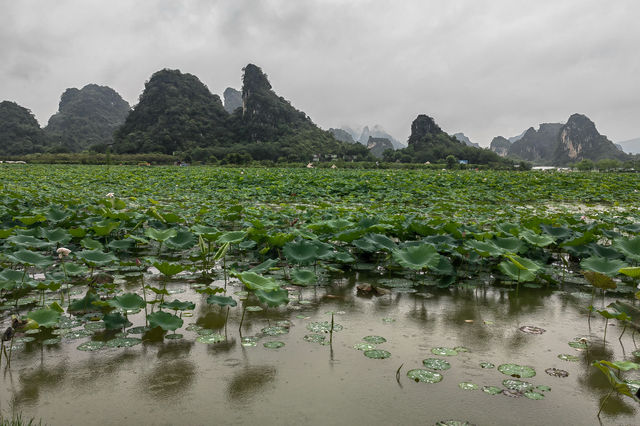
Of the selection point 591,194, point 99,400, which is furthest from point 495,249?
point 591,194

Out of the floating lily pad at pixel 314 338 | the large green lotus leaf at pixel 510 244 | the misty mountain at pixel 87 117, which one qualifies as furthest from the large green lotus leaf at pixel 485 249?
the misty mountain at pixel 87 117

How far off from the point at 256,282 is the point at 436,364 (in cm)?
103

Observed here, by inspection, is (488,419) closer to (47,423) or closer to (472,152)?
(47,423)

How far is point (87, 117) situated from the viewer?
83938 millimetres

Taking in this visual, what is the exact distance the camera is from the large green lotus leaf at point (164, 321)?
1.97 m

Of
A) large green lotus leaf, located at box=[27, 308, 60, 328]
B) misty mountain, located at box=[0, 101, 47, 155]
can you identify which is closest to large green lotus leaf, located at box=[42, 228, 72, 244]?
large green lotus leaf, located at box=[27, 308, 60, 328]

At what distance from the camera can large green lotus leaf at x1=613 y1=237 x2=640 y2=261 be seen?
9.05 ft

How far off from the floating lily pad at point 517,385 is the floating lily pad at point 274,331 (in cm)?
112

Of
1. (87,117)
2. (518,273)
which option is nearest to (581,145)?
(518,273)

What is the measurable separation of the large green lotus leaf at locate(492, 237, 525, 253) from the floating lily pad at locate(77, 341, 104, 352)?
112 inches

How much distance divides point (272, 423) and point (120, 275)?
7.45 feet

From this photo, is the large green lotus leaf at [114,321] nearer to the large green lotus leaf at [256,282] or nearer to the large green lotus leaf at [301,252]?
the large green lotus leaf at [256,282]

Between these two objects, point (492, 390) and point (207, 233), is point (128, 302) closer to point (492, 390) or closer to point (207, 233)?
point (207, 233)

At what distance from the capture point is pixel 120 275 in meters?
3.07
